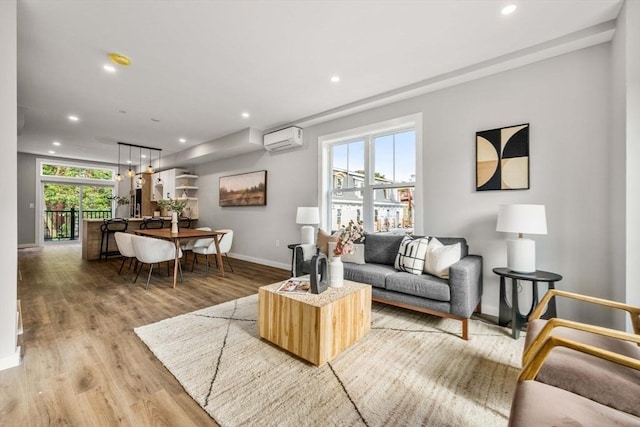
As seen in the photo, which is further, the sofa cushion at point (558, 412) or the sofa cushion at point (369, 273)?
the sofa cushion at point (369, 273)

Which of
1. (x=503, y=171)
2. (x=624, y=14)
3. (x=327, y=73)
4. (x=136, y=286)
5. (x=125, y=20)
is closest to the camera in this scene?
(x=624, y=14)

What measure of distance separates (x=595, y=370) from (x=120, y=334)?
3191 mm

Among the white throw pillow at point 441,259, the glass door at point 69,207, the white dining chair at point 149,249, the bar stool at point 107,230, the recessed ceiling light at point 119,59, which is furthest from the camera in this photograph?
the glass door at point 69,207

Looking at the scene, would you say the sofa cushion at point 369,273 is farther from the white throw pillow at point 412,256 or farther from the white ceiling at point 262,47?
the white ceiling at point 262,47

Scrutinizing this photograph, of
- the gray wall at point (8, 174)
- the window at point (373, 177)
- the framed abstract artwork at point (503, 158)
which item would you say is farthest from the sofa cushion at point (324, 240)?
the gray wall at point (8, 174)

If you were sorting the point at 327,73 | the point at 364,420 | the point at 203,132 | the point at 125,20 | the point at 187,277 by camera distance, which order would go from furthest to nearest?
1. the point at 203,132
2. the point at 187,277
3. the point at 327,73
4. the point at 125,20
5. the point at 364,420

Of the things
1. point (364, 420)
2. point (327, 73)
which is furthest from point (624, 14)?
point (364, 420)

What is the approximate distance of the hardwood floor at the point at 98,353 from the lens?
150cm

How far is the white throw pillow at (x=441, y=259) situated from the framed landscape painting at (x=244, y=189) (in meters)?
3.58

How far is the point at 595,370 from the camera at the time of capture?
1153mm

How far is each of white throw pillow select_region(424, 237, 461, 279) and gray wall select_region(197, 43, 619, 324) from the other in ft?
1.94

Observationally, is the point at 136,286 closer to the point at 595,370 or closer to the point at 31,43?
the point at 31,43

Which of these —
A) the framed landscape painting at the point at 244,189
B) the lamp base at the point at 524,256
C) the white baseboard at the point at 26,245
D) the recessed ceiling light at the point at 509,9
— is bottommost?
the white baseboard at the point at 26,245

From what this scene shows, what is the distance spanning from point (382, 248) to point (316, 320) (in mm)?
1696
